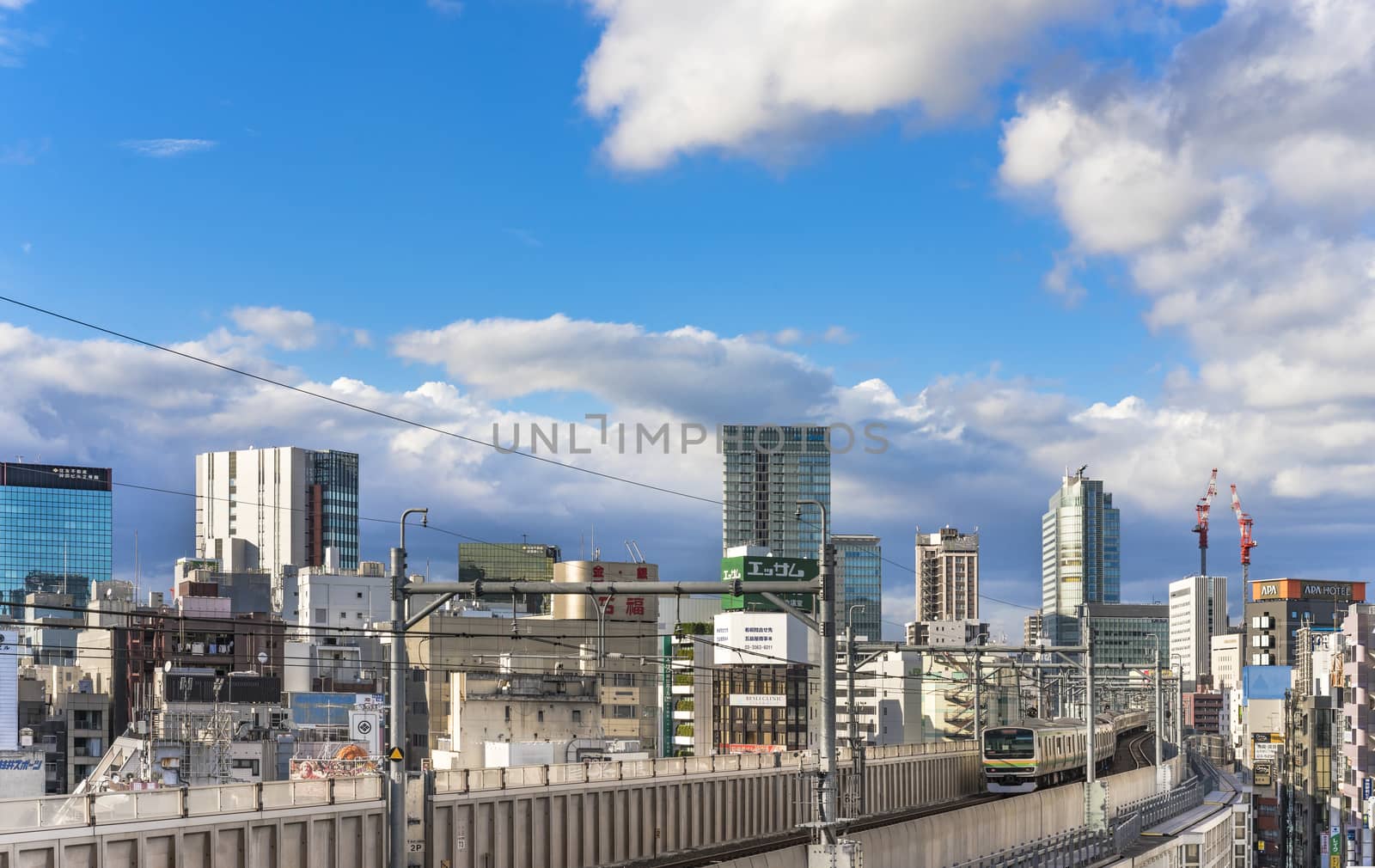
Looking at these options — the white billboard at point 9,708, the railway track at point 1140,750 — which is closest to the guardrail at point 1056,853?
the railway track at point 1140,750

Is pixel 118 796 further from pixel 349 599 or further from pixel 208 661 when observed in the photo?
pixel 349 599

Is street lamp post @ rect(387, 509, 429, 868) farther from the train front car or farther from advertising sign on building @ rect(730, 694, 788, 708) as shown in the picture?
advertising sign on building @ rect(730, 694, 788, 708)

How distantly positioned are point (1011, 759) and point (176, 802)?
53.6m

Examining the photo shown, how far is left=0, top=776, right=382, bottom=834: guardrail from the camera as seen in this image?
82.9 ft

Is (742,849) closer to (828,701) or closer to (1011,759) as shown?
(828,701)

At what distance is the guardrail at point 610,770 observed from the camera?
36562 mm

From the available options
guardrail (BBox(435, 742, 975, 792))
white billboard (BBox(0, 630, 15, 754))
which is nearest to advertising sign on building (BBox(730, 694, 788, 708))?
white billboard (BBox(0, 630, 15, 754))

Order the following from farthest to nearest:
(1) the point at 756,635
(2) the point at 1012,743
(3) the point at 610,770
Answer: (1) the point at 756,635, (2) the point at 1012,743, (3) the point at 610,770

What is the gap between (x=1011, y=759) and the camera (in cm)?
7438

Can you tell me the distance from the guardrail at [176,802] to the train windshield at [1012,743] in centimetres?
4750

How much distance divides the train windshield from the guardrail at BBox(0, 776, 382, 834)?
4750cm

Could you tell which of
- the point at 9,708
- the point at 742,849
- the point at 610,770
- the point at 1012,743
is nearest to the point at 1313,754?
the point at 1012,743

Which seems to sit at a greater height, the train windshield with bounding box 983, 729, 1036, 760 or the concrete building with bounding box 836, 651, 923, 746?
the train windshield with bounding box 983, 729, 1036, 760

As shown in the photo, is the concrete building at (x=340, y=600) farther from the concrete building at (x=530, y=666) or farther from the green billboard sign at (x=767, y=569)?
the green billboard sign at (x=767, y=569)
